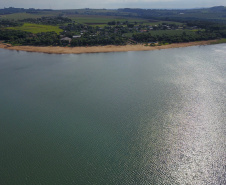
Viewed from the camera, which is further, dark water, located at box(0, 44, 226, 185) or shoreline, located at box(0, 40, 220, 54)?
shoreline, located at box(0, 40, 220, 54)

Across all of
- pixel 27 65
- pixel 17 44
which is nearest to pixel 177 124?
pixel 27 65

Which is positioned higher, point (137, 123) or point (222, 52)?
point (222, 52)

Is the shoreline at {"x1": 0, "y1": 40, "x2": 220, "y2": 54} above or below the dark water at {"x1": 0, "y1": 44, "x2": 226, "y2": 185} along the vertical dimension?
above

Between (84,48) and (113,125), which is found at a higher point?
(84,48)

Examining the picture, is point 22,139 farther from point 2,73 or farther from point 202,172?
point 2,73

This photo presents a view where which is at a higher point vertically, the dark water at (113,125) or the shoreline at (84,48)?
the shoreline at (84,48)

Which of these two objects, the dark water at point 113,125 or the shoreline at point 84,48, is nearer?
the dark water at point 113,125

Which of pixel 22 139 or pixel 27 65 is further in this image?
pixel 27 65

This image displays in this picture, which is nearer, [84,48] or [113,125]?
[113,125]
